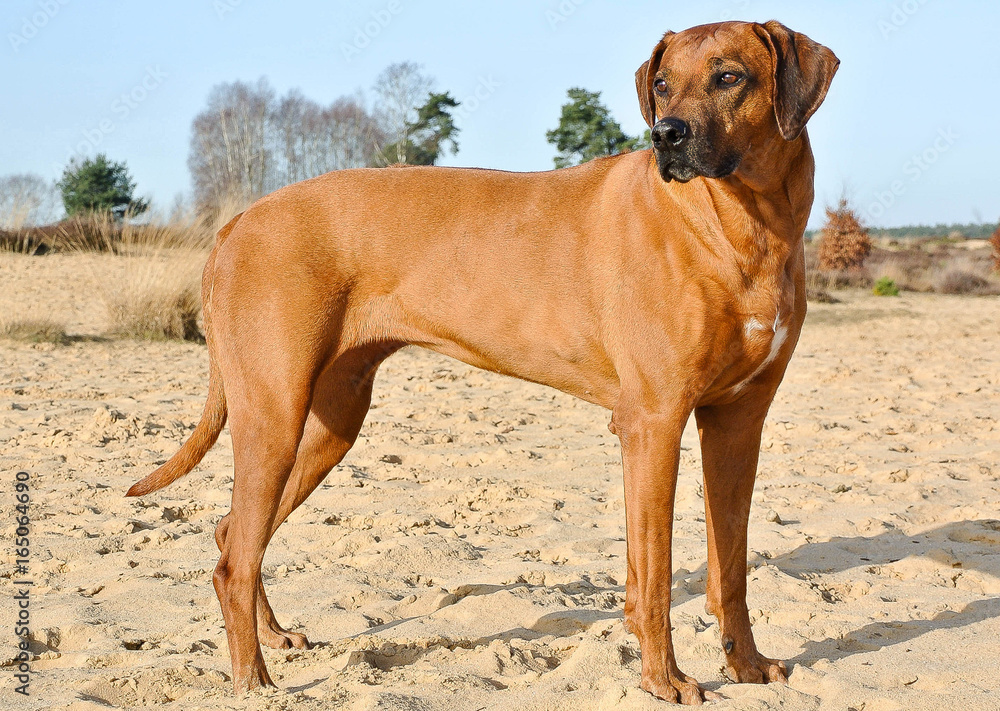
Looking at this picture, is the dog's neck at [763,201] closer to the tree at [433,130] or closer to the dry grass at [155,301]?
the dry grass at [155,301]

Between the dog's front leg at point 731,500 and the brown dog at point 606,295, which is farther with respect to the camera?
the dog's front leg at point 731,500

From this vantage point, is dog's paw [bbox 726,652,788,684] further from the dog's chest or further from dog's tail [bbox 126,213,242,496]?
dog's tail [bbox 126,213,242,496]

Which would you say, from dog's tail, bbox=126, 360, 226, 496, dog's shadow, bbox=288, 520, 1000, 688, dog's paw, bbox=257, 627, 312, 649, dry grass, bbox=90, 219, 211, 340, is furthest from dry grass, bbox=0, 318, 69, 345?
dog's shadow, bbox=288, 520, 1000, 688

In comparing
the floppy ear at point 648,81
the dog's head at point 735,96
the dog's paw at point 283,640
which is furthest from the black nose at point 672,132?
the dog's paw at point 283,640

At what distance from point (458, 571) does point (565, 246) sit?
1624mm

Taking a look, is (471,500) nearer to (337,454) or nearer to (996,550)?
(337,454)

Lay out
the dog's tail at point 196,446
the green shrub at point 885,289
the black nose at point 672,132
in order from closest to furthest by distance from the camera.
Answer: the black nose at point 672,132
the dog's tail at point 196,446
the green shrub at point 885,289

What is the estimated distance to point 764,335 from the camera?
111 inches

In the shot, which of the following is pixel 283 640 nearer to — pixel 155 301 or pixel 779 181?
pixel 779 181

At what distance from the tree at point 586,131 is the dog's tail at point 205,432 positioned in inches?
784

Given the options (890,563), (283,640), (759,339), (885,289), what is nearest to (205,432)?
(283,640)

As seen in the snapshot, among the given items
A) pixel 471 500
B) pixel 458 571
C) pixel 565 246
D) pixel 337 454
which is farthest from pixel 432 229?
pixel 471 500

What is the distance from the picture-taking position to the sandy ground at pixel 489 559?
2.89 metres

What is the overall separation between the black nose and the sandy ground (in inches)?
64.0
